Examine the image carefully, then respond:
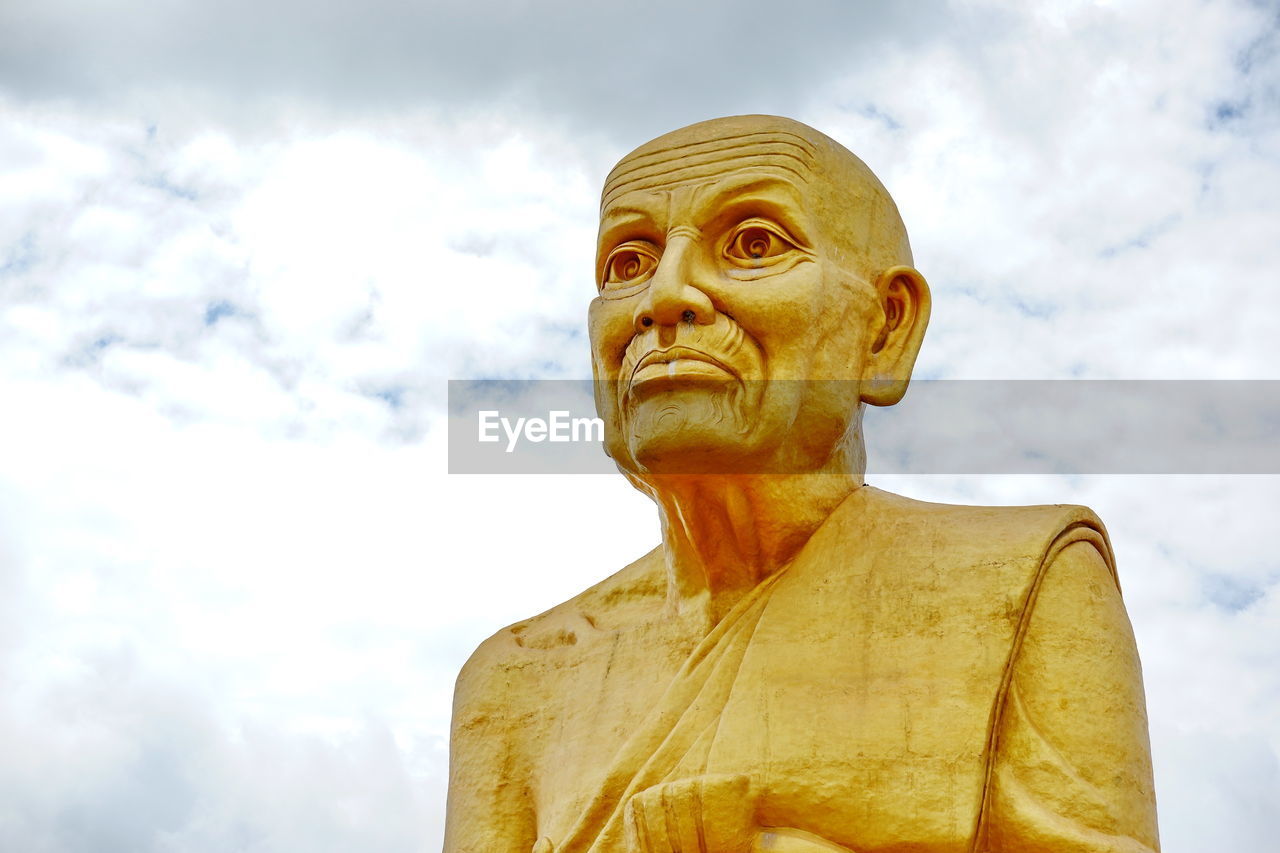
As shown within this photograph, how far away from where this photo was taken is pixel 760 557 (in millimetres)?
6051

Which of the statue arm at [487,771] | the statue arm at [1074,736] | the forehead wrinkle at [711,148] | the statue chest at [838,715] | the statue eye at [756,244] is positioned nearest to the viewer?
the statue arm at [1074,736]

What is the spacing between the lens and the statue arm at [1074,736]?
5203mm

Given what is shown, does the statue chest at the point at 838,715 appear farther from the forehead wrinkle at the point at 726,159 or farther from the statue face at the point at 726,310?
the forehead wrinkle at the point at 726,159

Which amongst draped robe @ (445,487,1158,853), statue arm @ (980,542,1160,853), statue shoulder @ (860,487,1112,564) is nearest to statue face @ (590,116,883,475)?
statue shoulder @ (860,487,1112,564)

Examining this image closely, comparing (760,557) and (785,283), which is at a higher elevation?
(785,283)

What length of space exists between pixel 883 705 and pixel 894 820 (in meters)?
0.38

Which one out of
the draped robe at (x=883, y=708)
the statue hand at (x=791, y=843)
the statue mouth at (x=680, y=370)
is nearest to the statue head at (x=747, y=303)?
the statue mouth at (x=680, y=370)

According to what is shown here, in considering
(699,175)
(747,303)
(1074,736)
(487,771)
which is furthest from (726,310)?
(487,771)

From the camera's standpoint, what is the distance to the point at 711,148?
6.07m

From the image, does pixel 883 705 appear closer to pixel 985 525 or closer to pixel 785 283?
pixel 985 525

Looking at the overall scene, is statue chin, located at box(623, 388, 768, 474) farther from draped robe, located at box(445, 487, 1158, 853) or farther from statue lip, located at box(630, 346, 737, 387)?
draped robe, located at box(445, 487, 1158, 853)

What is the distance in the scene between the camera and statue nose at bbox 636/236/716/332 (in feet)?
18.8

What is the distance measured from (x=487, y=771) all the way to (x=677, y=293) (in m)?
1.91

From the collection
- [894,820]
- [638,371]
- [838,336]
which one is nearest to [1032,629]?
[894,820]
